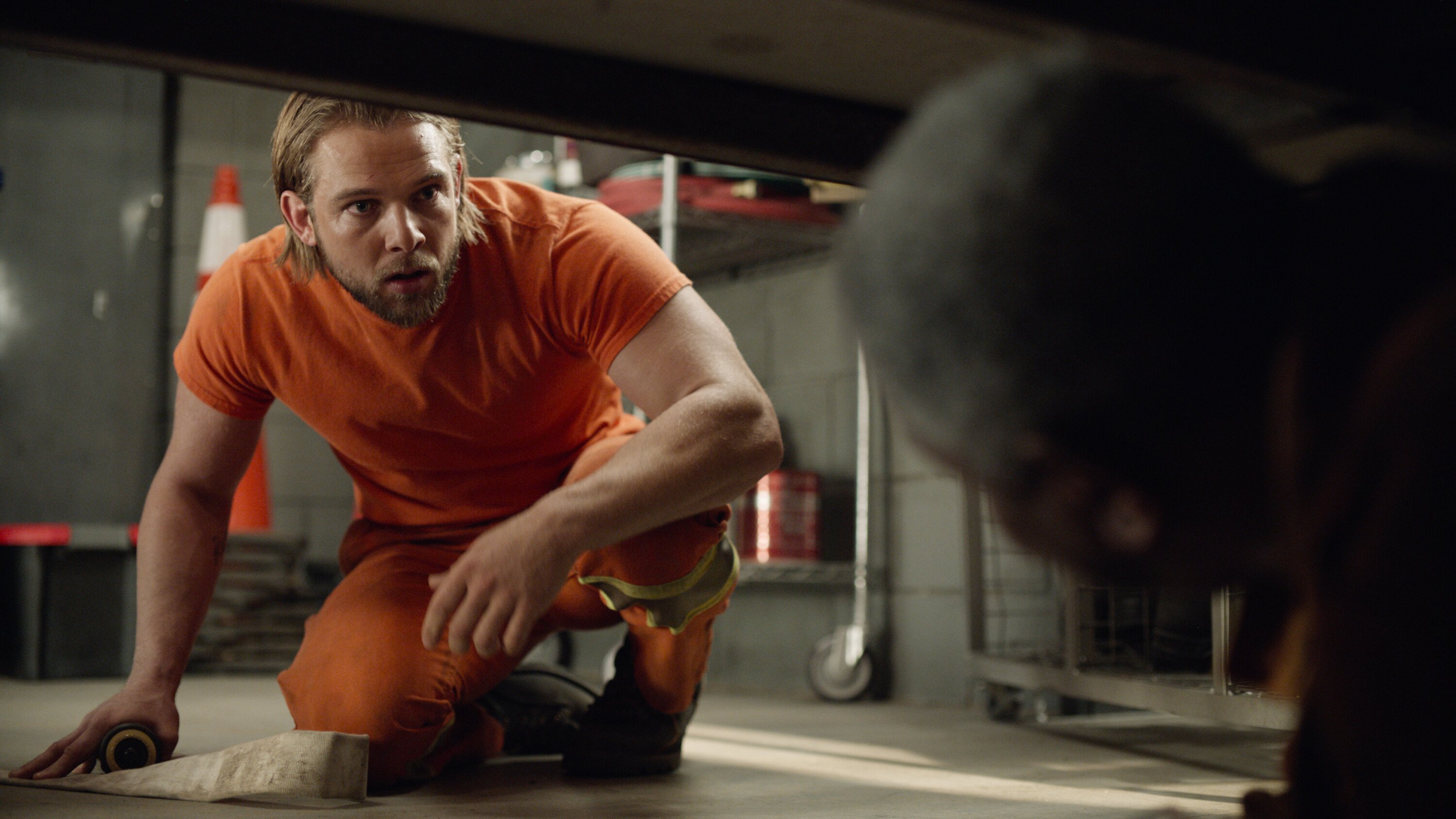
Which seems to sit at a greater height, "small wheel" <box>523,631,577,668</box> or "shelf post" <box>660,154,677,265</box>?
"shelf post" <box>660,154,677,265</box>

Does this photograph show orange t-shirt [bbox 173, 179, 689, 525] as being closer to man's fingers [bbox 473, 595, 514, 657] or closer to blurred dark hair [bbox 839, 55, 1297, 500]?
man's fingers [bbox 473, 595, 514, 657]

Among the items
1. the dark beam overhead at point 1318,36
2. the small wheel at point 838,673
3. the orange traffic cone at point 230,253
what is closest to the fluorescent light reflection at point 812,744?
the small wheel at point 838,673

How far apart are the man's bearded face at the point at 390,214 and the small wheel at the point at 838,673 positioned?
1599mm

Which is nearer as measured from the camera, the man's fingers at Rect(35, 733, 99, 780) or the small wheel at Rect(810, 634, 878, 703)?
the man's fingers at Rect(35, 733, 99, 780)

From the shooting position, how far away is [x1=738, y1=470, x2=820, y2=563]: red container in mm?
2801

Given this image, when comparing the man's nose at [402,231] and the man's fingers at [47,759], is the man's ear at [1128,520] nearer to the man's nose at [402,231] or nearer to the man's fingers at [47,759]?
the man's nose at [402,231]

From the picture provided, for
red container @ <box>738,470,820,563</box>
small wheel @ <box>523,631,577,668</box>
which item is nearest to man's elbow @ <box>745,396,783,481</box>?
red container @ <box>738,470,820,563</box>

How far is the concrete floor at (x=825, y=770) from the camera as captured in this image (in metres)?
1.26

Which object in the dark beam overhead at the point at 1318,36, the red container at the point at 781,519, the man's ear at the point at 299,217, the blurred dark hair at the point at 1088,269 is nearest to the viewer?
the blurred dark hair at the point at 1088,269

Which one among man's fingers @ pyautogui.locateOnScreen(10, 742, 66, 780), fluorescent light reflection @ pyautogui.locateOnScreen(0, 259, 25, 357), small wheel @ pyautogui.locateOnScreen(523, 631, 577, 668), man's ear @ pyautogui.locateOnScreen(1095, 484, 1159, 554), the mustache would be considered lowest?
small wheel @ pyautogui.locateOnScreen(523, 631, 577, 668)

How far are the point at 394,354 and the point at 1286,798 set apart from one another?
1.07m

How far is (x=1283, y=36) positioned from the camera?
69 centimetres

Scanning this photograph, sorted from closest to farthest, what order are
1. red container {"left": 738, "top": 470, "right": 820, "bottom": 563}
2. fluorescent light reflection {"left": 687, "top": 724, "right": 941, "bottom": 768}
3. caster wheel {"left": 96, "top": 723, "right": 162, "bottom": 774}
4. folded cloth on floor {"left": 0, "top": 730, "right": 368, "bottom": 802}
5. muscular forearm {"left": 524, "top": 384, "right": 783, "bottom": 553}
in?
muscular forearm {"left": 524, "top": 384, "right": 783, "bottom": 553} < folded cloth on floor {"left": 0, "top": 730, "right": 368, "bottom": 802} < caster wheel {"left": 96, "top": 723, "right": 162, "bottom": 774} < fluorescent light reflection {"left": 687, "top": 724, "right": 941, "bottom": 768} < red container {"left": 738, "top": 470, "right": 820, "bottom": 563}

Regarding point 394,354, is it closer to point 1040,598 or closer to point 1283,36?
point 1283,36
